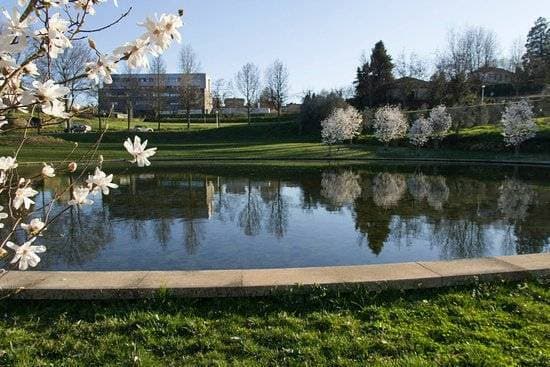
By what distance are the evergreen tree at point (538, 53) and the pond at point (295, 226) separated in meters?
56.2

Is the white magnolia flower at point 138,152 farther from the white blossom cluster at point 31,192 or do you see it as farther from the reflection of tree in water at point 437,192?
the reflection of tree in water at point 437,192

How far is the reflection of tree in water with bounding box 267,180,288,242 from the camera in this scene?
11.9 meters

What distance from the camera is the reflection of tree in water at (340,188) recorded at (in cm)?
1706

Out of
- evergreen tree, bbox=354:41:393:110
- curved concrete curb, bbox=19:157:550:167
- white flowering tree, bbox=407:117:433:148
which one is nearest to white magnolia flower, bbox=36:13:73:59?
curved concrete curb, bbox=19:157:550:167

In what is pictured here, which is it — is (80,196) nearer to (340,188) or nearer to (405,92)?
(340,188)

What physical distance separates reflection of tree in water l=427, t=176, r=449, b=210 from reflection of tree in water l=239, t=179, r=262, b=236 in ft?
17.5

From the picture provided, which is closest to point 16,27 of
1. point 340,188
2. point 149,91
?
point 340,188

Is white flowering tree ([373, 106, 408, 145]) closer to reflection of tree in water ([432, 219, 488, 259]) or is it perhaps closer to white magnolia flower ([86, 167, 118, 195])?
reflection of tree in water ([432, 219, 488, 259])

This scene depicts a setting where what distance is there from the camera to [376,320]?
16.4 ft

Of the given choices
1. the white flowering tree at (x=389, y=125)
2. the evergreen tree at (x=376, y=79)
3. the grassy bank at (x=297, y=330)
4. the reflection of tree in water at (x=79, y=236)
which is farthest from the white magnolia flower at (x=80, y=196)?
the evergreen tree at (x=376, y=79)

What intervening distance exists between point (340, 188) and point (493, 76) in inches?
3279

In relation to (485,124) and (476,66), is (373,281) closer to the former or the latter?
(485,124)

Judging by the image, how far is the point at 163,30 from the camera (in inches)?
93.7

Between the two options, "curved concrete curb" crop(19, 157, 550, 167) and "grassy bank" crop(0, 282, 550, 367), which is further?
"curved concrete curb" crop(19, 157, 550, 167)
